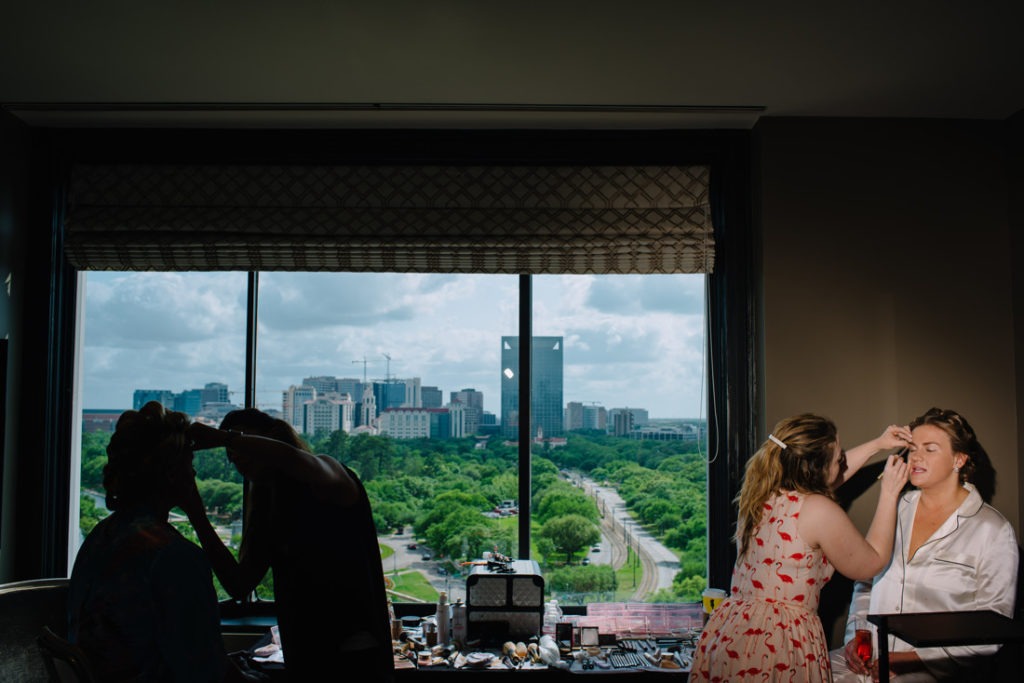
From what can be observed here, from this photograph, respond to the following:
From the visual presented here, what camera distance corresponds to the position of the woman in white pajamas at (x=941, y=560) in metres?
2.54

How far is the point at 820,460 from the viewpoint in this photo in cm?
243

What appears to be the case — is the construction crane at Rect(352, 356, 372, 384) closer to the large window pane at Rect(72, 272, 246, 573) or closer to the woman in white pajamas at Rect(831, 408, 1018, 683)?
the large window pane at Rect(72, 272, 246, 573)

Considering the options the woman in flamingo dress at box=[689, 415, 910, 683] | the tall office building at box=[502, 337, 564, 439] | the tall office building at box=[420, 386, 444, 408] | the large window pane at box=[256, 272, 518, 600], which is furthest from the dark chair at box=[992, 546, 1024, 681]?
the tall office building at box=[420, 386, 444, 408]

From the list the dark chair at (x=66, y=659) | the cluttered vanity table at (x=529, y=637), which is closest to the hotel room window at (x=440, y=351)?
the cluttered vanity table at (x=529, y=637)

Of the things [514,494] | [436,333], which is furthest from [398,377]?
[514,494]

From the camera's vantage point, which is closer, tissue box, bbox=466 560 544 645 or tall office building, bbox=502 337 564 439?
tissue box, bbox=466 560 544 645

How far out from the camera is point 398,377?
3.51 meters

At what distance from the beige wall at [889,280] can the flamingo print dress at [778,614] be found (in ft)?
2.67

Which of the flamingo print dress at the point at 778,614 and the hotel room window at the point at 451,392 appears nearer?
the flamingo print dress at the point at 778,614

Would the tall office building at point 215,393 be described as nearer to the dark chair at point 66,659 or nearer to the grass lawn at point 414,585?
the grass lawn at point 414,585

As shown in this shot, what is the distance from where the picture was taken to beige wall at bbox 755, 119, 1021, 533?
3113 millimetres

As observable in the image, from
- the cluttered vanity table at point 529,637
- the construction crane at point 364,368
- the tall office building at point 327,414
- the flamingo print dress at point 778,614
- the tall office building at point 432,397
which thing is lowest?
the cluttered vanity table at point 529,637

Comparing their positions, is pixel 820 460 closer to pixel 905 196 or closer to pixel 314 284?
pixel 905 196

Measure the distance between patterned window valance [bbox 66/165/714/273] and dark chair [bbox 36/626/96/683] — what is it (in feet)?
6.12
